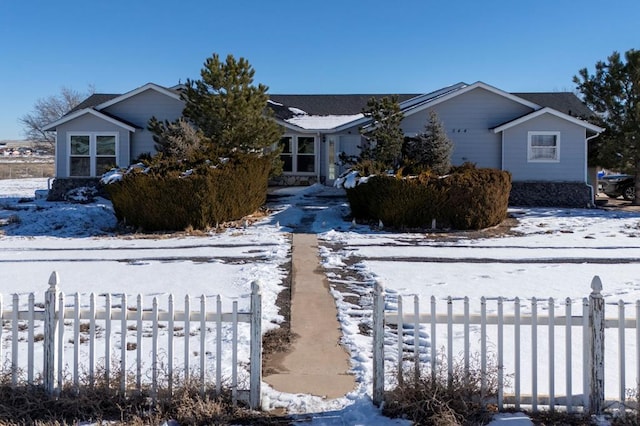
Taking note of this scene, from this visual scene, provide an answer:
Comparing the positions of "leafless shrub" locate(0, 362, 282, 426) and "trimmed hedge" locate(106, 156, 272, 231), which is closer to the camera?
"leafless shrub" locate(0, 362, 282, 426)

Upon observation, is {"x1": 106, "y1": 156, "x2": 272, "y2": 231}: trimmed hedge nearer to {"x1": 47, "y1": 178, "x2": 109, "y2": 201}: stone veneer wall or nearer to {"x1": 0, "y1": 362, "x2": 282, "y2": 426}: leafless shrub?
{"x1": 47, "y1": 178, "x2": 109, "y2": 201}: stone veneer wall

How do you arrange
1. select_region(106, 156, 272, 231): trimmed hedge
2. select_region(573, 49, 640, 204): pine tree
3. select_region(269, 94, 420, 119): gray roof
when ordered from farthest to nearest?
select_region(269, 94, 420, 119): gray roof < select_region(573, 49, 640, 204): pine tree < select_region(106, 156, 272, 231): trimmed hedge

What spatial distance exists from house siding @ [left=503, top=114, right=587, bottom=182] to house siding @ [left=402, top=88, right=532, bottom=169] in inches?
22.6

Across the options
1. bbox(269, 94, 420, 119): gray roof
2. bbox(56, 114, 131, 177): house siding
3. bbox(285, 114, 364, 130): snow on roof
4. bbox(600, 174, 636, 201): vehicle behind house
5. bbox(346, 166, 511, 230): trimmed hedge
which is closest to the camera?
bbox(346, 166, 511, 230): trimmed hedge

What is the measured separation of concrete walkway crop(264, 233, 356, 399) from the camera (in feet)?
16.8

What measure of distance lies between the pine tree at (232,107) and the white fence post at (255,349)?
48.8ft

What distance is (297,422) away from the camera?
437cm

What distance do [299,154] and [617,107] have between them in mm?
13886

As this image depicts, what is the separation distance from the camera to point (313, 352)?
6.07 meters

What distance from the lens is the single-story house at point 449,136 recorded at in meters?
22.0

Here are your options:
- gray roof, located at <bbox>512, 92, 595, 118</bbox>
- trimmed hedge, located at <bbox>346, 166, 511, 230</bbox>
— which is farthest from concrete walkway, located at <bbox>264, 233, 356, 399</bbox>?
gray roof, located at <bbox>512, 92, 595, 118</bbox>

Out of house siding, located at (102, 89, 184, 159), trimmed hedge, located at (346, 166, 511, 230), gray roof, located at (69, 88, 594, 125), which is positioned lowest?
trimmed hedge, located at (346, 166, 511, 230)

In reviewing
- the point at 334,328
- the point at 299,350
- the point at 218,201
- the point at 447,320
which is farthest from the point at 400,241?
the point at 447,320

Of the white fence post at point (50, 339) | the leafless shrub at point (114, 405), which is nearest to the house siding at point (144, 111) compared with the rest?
the white fence post at point (50, 339)
